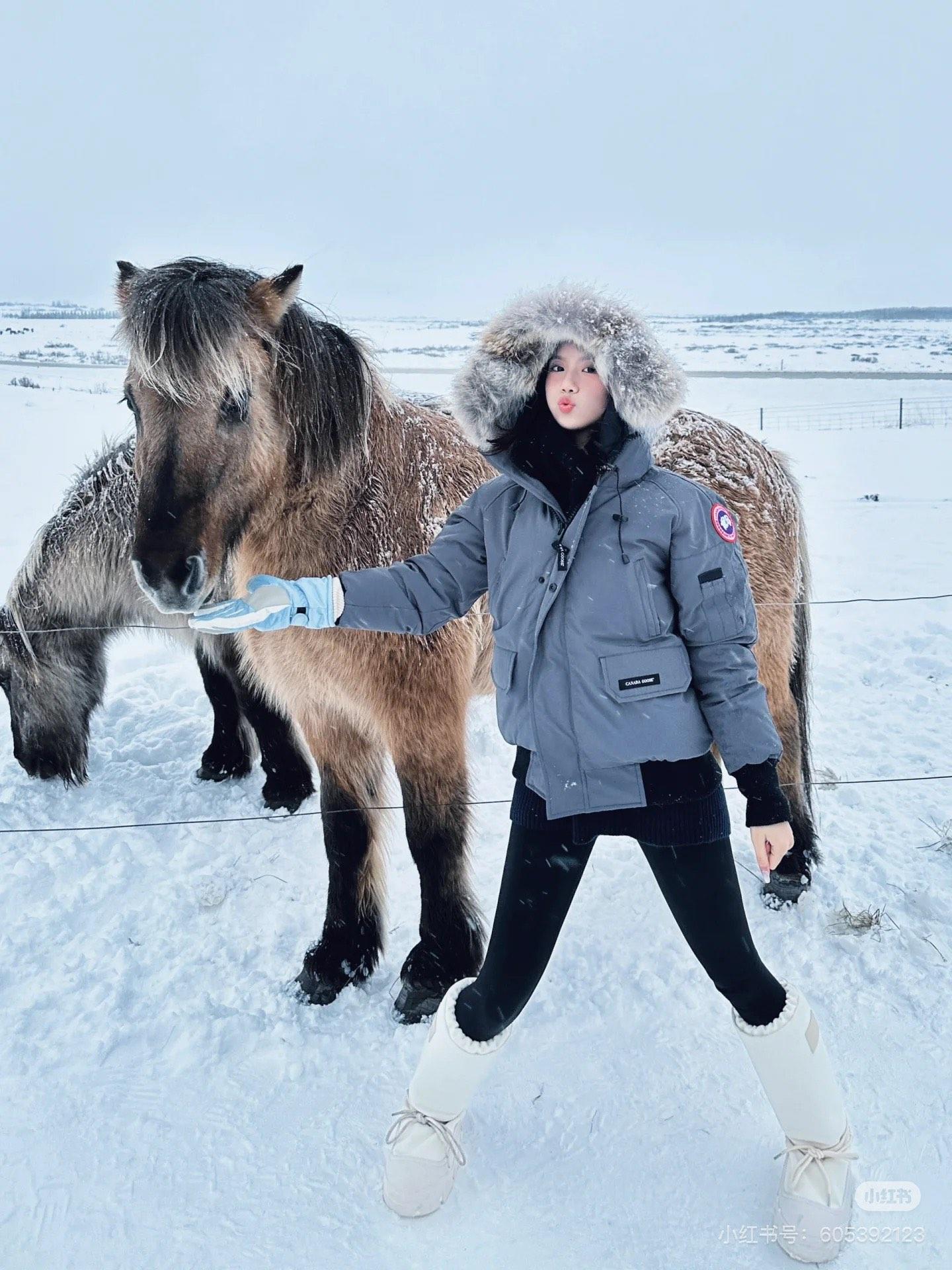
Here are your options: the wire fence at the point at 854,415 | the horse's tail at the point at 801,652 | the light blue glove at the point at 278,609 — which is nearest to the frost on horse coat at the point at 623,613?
the light blue glove at the point at 278,609

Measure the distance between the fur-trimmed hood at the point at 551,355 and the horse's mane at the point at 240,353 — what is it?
575mm

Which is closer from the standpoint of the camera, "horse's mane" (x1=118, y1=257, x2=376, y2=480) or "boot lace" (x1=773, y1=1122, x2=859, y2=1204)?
"boot lace" (x1=773, y1=1122, x2=859, y2=1204)

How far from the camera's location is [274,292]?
79.4 inches

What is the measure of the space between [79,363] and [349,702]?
2015cm

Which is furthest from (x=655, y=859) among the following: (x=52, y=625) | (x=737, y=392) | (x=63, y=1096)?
(x=737, y=392)

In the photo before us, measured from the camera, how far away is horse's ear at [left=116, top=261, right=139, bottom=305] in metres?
2.08

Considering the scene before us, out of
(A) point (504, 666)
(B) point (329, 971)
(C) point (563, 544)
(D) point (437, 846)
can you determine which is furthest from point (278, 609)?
(B) point (329, 971)

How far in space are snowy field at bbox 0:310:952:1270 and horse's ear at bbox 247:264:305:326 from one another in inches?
15.9

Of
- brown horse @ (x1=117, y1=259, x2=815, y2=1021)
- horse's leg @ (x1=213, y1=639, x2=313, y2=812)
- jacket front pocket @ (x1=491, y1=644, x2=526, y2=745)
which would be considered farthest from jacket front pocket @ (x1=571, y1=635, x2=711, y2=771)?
horse's leg @ (x1=213, y1=639, x2=313, y2=812)

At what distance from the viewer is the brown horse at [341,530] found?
1828 millimetres

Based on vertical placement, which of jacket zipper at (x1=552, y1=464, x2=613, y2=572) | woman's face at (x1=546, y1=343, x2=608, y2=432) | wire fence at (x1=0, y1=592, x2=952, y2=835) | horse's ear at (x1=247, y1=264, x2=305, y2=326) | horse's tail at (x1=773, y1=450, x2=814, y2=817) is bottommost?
wire fence at (x1=0, y1=592, x2=952, y2=835)

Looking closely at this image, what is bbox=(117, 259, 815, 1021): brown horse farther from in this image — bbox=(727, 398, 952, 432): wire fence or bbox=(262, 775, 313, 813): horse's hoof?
bbox=(727, 398, 952, 432): wire fence

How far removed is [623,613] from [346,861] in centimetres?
152

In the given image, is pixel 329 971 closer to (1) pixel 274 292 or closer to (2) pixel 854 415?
(1) pixel 274 292
